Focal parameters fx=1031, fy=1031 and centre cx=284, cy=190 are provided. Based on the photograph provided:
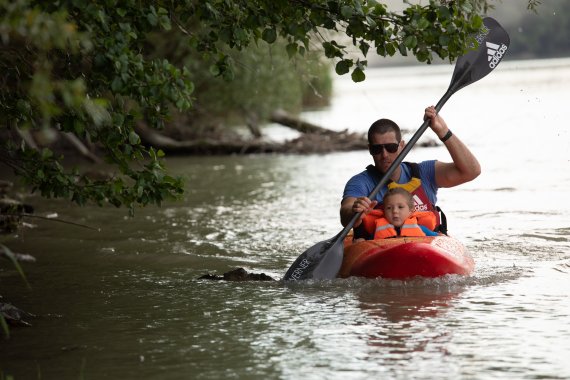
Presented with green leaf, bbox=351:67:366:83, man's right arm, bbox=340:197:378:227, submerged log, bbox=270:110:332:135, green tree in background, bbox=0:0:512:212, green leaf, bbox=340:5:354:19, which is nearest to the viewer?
green tree in background, bbox=0:0:512:212

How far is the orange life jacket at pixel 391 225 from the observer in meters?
6.82

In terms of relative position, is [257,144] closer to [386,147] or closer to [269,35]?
[386,147]

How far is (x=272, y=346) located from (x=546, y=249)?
12.0ft

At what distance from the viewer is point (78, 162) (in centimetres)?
1767

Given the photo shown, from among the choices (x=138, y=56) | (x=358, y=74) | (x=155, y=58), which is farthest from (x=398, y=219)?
(x=138, y=56)

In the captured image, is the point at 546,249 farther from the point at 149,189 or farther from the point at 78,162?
the point at 78,162

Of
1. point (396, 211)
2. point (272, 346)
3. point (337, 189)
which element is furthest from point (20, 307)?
point (337, 189)

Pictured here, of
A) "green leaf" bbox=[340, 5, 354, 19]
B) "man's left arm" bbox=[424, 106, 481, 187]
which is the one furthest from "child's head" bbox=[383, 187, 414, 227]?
"green leaf" bbox=[340, 5, 354, 19]

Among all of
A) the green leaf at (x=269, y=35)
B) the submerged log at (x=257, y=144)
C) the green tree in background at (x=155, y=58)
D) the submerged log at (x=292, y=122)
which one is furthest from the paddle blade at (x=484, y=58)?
the submerged log at (x=292, y=122)

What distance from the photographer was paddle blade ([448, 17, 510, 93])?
7785 millimetres

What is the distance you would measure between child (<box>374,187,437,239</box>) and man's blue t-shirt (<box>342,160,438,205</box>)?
0.24 meters

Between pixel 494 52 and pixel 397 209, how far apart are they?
70.3 inches

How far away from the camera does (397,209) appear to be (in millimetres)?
6805

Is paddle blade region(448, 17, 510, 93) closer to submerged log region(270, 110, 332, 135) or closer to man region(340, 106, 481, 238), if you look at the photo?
man region(340, 106, 481, 238)
